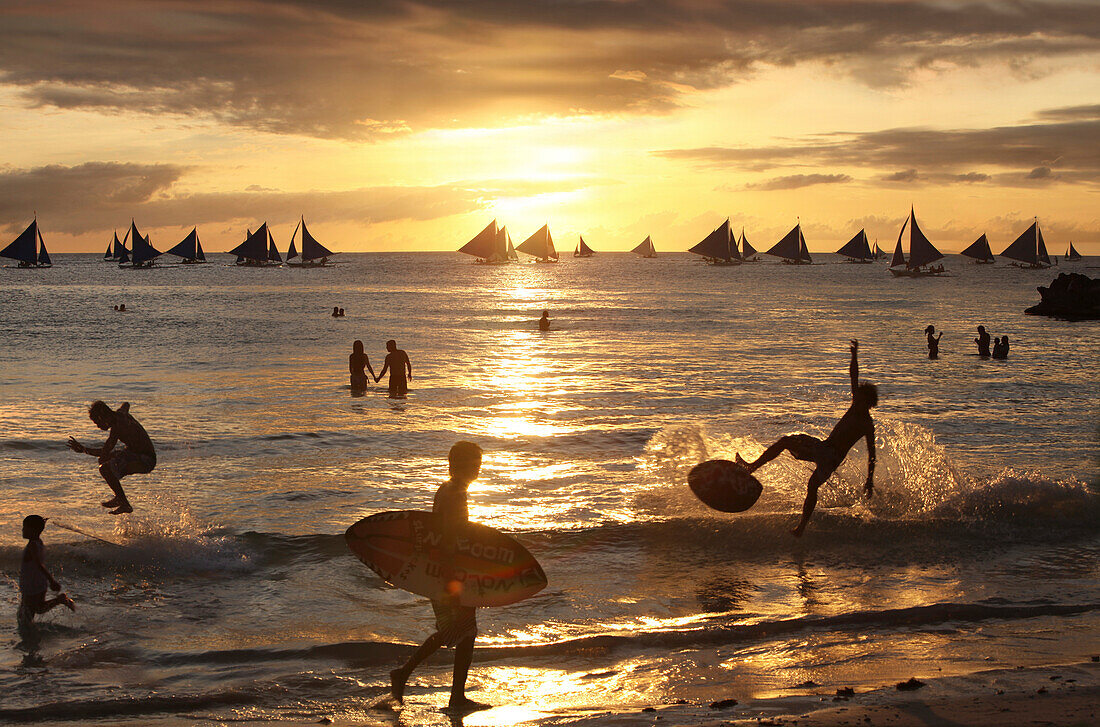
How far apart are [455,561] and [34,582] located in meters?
4.38

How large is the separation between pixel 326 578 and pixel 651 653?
12.8 ft

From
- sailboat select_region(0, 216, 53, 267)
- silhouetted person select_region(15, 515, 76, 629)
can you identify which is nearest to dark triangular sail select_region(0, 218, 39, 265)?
sailboat select_region(0, 216, 53, 267)

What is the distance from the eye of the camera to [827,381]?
87.2 feet

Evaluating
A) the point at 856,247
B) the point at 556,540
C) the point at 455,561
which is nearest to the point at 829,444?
the point at 556,540

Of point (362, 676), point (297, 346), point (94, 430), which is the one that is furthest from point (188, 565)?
point (297, 346)

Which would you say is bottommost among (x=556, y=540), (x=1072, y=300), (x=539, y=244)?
(x=556, y=540)

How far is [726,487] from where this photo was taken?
988 centimetres

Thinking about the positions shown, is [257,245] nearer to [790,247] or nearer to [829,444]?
[790,247]

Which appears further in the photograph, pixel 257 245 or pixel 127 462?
pixel 257 245

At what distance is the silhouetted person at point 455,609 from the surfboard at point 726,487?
14.2ft

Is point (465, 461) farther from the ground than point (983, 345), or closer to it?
farther from the ground

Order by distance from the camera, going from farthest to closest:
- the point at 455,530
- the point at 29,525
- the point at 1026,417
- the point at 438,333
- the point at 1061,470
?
the point at 438,333, the point at 1026,417, the point at 1061,470, the point at 29,525, the point at 455,530

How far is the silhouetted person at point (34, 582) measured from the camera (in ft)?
25.6

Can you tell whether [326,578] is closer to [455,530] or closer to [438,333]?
[455,530]
